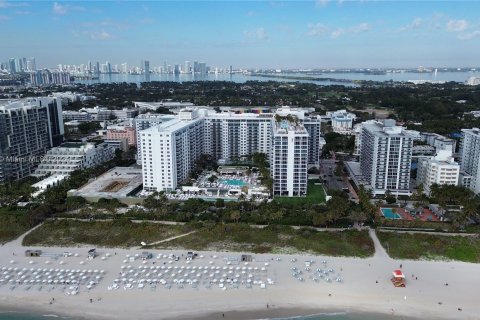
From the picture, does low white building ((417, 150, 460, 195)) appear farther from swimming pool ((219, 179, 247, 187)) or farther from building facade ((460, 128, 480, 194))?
swimming pool ((219, 179, 247, 187))

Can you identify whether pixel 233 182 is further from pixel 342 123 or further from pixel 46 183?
pixel 342 123

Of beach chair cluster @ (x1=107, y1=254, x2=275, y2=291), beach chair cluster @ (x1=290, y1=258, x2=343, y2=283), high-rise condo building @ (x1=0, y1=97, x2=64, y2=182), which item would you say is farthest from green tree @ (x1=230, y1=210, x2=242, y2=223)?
high-rise condo building @ (x1=0, y1=97, x2=64, y2=182)

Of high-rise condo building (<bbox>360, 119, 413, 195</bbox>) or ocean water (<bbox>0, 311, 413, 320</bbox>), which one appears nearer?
ocean water (<bbox>0, 311, 413, 320</bbox>)

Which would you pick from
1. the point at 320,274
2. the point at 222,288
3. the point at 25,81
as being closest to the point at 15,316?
the point at 222,288

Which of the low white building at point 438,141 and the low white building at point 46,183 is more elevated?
the low white building at point 438,141

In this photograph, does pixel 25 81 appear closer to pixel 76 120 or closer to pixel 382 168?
pixel 76 120

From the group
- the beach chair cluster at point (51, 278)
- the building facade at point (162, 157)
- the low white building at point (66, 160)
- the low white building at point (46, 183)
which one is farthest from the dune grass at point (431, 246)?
the low white building at point (66, 160)

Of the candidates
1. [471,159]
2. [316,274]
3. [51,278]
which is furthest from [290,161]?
[51,278]

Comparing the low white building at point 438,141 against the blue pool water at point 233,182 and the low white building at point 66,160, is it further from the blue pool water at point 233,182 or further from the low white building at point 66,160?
the low white building at point 66,160
